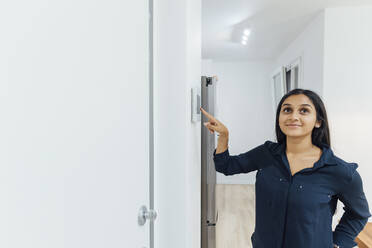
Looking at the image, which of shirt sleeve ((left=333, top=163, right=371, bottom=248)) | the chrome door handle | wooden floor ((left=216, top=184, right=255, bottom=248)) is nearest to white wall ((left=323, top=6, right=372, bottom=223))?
wooden floor ((left=216, top=184, right=255, bottom=248))

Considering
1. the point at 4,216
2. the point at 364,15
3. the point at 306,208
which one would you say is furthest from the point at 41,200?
the point at 364,15

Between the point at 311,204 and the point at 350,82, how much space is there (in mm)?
2000

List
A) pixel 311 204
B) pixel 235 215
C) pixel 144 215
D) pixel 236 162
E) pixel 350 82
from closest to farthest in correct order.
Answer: pixel 144 215, pixel 311 204, pixel 236 162, pixel 350 82, pixel 235 215

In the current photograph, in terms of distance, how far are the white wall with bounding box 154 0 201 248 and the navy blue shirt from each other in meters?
0.53

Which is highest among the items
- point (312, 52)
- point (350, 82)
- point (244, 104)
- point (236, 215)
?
point (312, 52)

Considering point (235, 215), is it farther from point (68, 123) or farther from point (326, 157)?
point (68, 123)

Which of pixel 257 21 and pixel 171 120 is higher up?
pixel 257 21

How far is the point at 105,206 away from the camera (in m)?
0.63

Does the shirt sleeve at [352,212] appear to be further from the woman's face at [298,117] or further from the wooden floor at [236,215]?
the wooden floor at [236,215]

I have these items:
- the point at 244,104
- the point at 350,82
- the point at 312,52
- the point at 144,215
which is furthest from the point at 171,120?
the point at 244,104

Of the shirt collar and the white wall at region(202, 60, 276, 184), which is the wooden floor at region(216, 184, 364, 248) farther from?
the shirt collar

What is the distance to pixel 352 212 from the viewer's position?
1.37m

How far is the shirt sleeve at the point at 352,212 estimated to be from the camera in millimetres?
1299

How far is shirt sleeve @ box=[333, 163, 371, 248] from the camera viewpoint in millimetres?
1299
